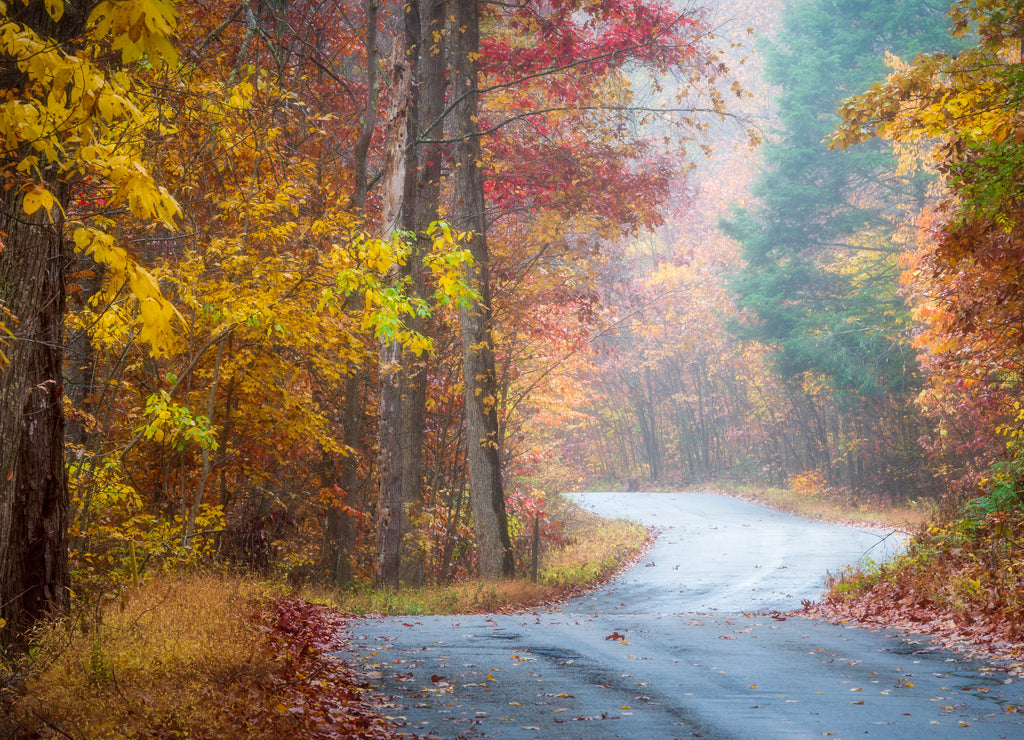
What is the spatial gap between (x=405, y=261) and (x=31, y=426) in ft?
13.8

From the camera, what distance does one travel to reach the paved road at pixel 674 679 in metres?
6.02

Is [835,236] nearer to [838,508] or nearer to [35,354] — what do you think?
[838,508]

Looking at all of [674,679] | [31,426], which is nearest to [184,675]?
[31,426]

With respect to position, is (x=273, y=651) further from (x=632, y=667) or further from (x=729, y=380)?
(x=729, y=380)

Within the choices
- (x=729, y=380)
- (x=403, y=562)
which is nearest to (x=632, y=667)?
(x=403, y=562)

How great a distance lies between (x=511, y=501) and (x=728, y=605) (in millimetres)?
6380

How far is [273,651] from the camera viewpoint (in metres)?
7.23

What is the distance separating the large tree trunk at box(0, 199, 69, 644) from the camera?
606cm

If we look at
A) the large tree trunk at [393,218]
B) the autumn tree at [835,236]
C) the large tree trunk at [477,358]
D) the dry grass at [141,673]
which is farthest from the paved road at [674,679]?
the autumn tree at [835,236]

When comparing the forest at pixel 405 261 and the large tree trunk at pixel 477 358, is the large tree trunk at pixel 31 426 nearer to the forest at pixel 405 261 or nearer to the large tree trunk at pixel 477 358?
the forest at pixel 405 261

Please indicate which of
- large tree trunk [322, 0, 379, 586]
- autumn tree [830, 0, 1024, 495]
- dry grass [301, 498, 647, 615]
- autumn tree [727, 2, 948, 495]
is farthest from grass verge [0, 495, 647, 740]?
autumn tree [727, 2, 948, 495]

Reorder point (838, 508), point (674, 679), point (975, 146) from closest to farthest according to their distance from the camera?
point (674, 679)
point (975, 146)
point (838, 508)

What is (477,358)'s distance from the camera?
655 inches

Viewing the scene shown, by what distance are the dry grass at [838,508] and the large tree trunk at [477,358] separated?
40.8ft
